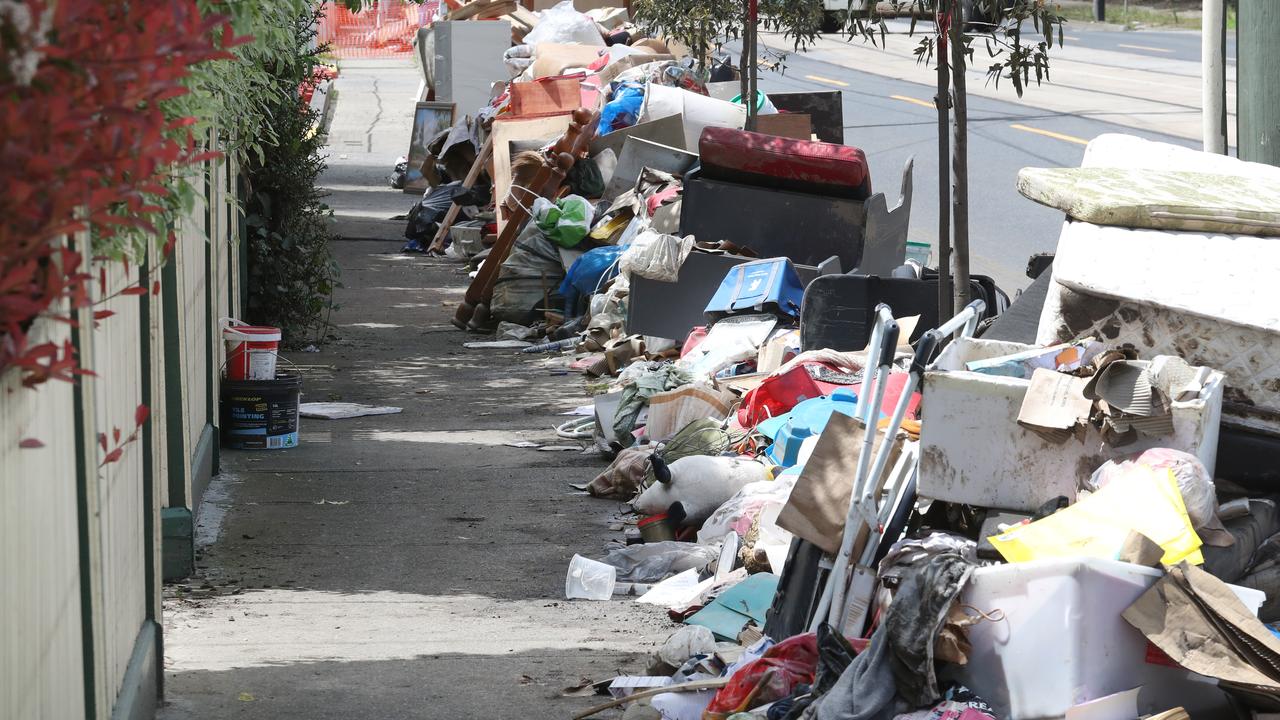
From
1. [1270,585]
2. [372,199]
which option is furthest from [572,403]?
[372,199]

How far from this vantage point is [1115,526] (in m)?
4.19

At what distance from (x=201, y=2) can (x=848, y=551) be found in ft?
8.17

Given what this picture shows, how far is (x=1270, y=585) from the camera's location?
14.4 feet

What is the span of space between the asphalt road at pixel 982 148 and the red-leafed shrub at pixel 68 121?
9.81 m

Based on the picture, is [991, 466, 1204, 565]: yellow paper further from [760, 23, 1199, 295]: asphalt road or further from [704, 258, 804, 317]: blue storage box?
[760, 23, 1199, 295]: asphalt road

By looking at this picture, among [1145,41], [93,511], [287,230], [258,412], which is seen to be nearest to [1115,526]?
[93,511]

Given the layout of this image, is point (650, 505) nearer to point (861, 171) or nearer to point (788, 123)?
point (861, 171)

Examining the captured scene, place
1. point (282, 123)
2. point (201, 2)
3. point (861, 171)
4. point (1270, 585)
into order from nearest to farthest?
point (201, 2), point (1270, 585), point (861, 171), point (282, 123)

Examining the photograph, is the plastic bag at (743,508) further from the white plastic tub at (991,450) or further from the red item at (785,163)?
the red item at (785,163)

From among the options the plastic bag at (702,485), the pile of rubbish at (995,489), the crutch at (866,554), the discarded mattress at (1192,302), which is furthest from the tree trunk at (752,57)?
the crutch at (866,554)

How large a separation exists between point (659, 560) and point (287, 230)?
583cm

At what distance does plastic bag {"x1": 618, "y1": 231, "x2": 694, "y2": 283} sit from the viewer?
10055 mm

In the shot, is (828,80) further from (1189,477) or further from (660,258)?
(1189,477)

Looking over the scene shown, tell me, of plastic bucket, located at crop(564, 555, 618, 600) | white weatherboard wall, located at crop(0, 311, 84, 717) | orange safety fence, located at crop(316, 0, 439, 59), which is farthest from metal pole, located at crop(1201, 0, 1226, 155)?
orange safety fence, located at crop(316, 0, 439, 59)
